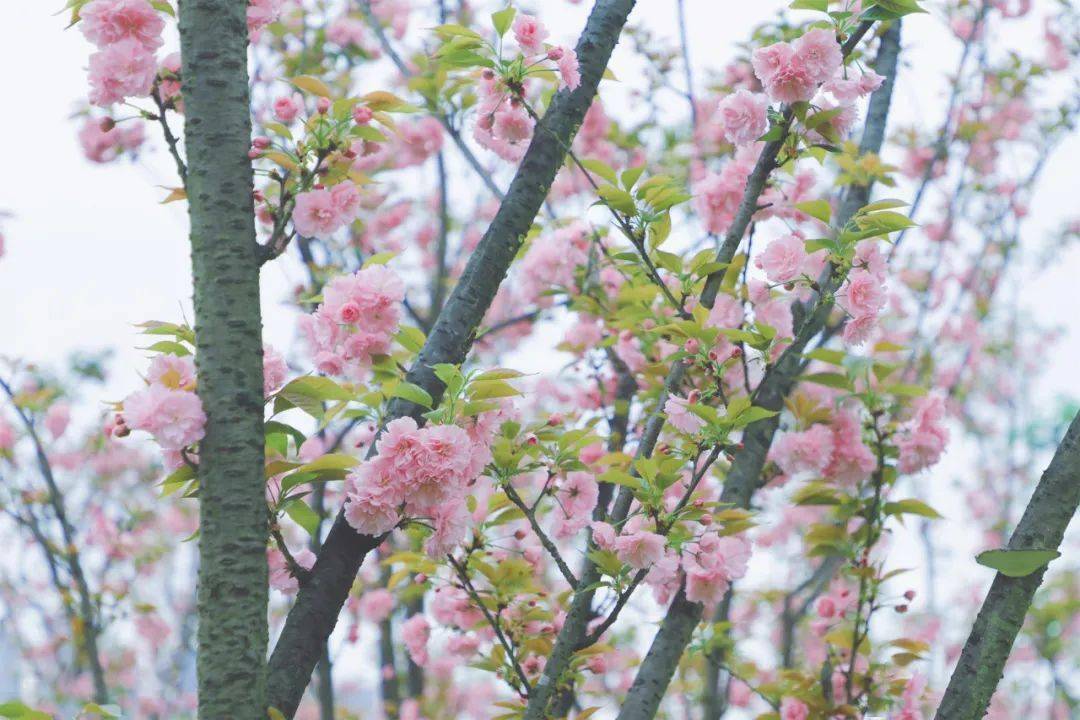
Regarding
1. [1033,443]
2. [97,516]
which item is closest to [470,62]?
[97,516]

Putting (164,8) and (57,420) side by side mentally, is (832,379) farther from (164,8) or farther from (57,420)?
(57,420)

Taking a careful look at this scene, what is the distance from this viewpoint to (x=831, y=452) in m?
2.73

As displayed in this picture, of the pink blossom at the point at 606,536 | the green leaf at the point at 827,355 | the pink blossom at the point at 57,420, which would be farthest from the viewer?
the pink blossom at the point at 57,420

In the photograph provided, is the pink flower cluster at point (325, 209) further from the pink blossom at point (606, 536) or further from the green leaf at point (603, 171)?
the pink blossom at point (606, 536)

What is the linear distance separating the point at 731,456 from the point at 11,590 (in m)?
5.73

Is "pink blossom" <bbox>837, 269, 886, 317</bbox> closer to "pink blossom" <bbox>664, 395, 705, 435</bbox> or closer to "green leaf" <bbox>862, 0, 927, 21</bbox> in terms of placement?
"pink blossom" <bbox>664, 395, 705, 435</bbox>

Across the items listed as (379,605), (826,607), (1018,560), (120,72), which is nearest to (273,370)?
(120,72)

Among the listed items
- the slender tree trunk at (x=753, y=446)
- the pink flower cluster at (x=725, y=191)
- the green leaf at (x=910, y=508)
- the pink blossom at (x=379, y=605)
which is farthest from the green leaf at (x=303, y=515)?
the pink blossom at (x=379, y=605)

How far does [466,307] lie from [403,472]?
366 mm

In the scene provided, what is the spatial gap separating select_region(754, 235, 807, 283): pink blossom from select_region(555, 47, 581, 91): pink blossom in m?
0.52

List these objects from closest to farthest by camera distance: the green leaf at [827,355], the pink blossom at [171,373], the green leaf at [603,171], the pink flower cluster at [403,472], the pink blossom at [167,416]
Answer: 1. the pink blossom at [167,416]
2. the pink blossom at [171,373]
3. the pink flower cluster at [403,472]
4. the green leaf at [603,171]
5. the green leaf at [827,355]

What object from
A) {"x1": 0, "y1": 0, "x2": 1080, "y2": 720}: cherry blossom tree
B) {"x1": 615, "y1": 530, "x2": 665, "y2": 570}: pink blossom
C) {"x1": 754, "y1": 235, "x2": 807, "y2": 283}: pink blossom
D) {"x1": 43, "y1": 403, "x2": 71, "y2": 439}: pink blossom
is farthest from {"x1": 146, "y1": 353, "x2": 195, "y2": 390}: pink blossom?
{"x1": 43, "y1": 403, "x2": 71, "y2": 439}: pink blossom

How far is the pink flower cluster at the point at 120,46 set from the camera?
1.80 meters

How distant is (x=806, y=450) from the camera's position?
2691 mm
